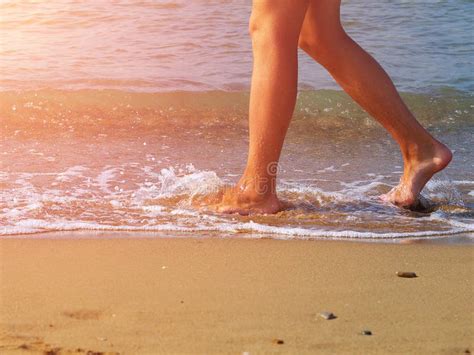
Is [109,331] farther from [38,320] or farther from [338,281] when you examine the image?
[338,281]

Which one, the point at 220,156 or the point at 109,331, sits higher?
the point at 109,331

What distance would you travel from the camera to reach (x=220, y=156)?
5.07 meters

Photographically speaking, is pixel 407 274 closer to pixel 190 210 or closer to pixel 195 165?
pixel 190 210

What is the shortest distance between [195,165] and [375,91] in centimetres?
121

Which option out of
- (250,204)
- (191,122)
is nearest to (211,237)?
(250,204)

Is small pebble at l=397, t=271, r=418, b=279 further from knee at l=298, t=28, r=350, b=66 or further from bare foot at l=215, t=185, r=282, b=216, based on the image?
knee at l=298, t=28, r=350, b=66

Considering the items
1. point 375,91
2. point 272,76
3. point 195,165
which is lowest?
point 195,165

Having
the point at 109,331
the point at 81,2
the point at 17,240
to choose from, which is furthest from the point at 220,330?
the point at 81,2

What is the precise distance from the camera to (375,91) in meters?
3.91

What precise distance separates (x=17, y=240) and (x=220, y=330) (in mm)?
1163

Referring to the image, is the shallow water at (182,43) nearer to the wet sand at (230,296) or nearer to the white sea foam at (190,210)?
the white sea foam at (190,210)

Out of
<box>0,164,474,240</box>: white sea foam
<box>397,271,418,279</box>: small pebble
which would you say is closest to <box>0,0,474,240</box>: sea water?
<box>0,164,474,240</box>: white sea foam

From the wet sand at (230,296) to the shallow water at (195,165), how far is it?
0.29 m

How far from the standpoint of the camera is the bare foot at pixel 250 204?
3.65 m
